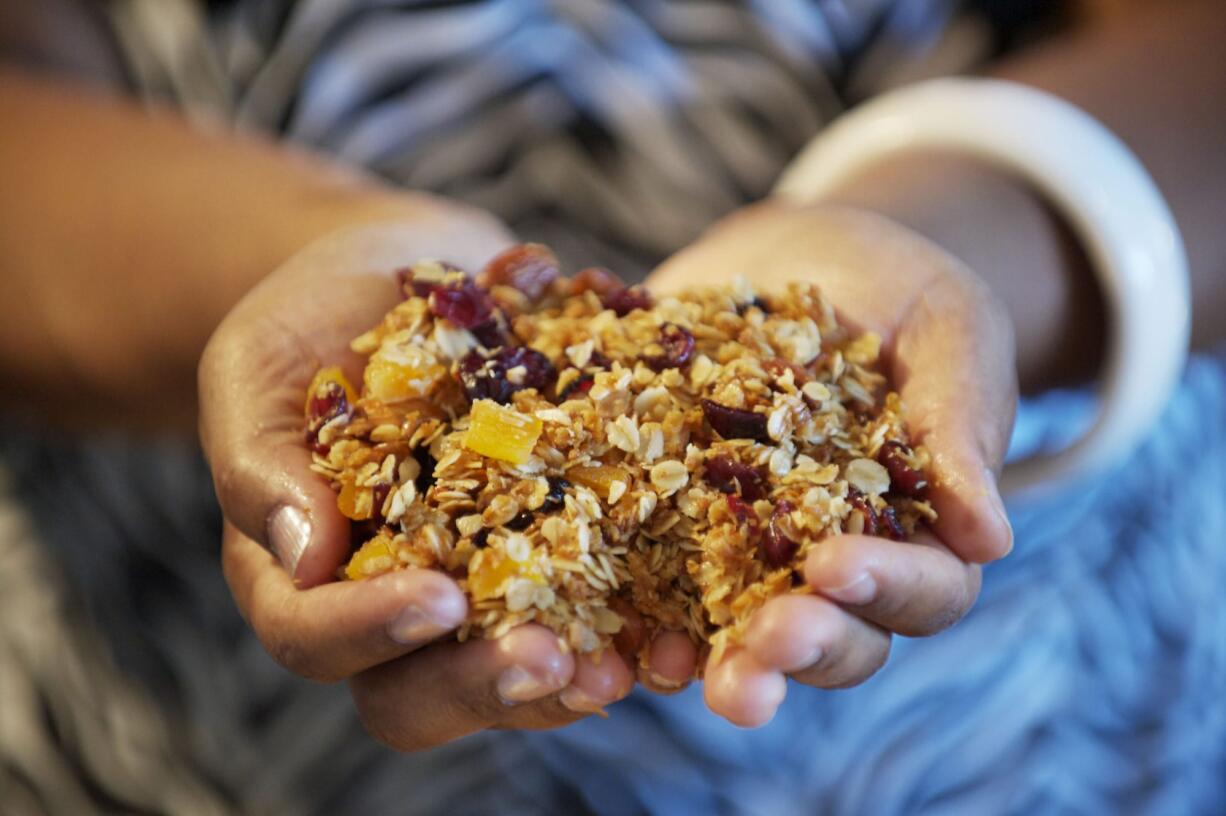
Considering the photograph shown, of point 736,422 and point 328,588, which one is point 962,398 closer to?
point 736,422

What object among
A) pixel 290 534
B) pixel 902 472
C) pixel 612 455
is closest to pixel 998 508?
pixel 902 472

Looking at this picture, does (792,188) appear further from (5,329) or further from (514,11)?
(5,329)

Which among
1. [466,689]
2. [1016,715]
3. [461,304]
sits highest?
[461,304]

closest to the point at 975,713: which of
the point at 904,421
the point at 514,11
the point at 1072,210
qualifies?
the point at 904,421

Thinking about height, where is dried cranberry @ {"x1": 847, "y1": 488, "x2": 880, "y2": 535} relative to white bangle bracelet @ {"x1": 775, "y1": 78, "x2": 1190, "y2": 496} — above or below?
below

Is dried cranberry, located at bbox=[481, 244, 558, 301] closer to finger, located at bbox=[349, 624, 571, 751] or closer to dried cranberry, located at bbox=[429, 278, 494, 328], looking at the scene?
dried cranberry, located at bbox=[429, 278, 494, 328]

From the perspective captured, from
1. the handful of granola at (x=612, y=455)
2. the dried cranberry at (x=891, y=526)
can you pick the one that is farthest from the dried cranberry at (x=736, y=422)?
the dried cranberry at (x=891, y=526)

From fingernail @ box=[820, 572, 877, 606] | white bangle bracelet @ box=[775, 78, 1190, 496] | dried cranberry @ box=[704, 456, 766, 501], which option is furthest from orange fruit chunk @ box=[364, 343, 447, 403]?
white bangle bracelet @ box=[775, 78, 1190, 496]
